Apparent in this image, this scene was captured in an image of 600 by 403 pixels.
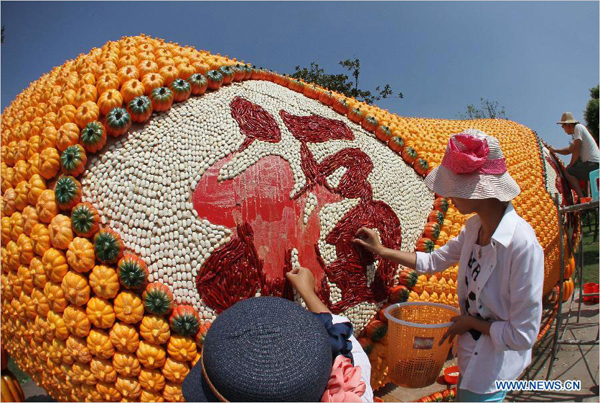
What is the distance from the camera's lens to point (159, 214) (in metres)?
2.26

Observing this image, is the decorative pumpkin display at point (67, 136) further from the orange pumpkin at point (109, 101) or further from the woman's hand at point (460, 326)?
the woman's hand at point (460, 326)

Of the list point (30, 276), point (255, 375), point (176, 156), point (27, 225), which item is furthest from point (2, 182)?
point (255, 375)

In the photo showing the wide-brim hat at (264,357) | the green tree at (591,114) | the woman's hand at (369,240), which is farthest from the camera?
the green tree at (591,114)

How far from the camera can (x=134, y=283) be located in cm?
219

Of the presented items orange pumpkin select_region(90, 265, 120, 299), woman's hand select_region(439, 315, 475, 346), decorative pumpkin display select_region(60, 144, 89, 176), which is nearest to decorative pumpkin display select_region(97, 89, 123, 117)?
decorative pumpkin display select_region(60, 144, 89, 176)

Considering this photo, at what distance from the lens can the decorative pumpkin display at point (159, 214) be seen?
7.27 ft

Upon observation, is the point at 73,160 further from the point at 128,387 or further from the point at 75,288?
the point at 128,387

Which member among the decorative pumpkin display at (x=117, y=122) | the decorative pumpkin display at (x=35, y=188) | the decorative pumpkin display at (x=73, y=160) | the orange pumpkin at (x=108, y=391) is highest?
the decorative pumpkin display at (x=117, y=122)

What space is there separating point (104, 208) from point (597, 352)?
16.6 ft

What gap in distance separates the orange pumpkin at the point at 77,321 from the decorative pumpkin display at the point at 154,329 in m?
0.27

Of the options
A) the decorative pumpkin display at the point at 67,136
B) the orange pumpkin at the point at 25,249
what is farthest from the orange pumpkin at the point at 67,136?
the orange pumpkin at the point at 25,249

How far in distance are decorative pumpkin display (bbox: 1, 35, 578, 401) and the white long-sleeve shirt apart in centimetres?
86

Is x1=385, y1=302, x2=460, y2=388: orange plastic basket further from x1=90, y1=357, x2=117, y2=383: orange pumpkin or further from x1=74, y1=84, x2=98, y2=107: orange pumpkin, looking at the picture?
x1=74, y1=84, x2=98, y2=107: orange pumpkin

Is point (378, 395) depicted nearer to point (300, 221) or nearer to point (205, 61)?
point (300, 221)
